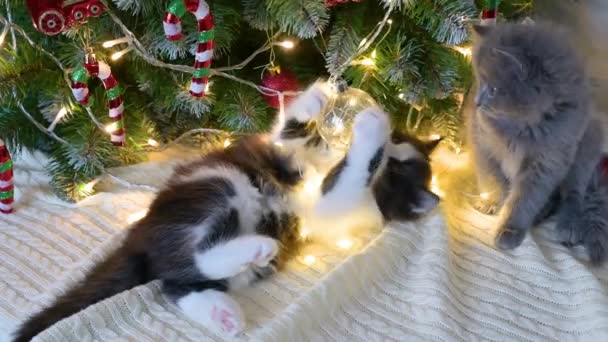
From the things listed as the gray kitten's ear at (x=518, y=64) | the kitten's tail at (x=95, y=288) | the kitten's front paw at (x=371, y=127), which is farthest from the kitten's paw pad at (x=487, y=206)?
the kitten's tail at (x=95, y=288)

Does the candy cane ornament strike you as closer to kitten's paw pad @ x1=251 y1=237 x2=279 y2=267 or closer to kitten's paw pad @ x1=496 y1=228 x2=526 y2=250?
kitten's paw pad @ x1=251 y1=237 x2=279 y2=267

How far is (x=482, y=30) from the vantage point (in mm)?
957

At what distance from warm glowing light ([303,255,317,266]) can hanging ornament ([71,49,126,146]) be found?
1.49ft

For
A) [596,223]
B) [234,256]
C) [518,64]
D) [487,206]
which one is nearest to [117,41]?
[234,256]

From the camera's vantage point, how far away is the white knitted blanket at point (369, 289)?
0.92 meters

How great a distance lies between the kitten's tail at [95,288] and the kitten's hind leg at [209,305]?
58mm

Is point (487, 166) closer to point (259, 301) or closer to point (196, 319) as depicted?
point (259, 301)

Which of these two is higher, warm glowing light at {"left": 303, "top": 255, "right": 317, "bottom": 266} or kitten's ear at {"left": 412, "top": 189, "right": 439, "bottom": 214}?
kitten's ear at {"left": 412, "top": 189, "right": 439, "bottom": 214}

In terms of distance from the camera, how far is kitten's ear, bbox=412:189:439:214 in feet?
3.66

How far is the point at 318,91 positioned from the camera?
1.13m

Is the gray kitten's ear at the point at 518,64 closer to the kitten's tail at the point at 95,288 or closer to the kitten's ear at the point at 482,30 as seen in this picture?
the kitten's ear at the point at 482,30

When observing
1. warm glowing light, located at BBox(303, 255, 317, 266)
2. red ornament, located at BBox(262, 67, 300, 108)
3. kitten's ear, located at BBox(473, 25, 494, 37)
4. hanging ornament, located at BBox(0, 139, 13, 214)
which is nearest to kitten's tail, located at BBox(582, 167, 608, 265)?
kitten's ear, located at BBox(473, 25, 494, 37)

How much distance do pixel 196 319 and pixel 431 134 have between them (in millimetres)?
728

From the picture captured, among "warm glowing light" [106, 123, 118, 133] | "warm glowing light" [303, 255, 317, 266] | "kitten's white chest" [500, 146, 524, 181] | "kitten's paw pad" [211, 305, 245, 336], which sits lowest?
"warm glowing light" [303, 255, 317, 266]
